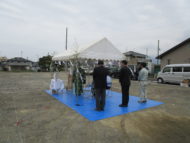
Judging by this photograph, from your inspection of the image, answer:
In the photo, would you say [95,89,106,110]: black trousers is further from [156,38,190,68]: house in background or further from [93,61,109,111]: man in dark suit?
[156,38,190,68]: house in background

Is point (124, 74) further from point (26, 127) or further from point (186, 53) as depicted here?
point (186, 53)

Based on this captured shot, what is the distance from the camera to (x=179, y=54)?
49.6ft

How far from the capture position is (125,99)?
445 cm

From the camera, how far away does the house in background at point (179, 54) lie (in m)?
14.4

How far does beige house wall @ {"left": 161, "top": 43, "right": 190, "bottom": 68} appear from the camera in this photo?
567 inches

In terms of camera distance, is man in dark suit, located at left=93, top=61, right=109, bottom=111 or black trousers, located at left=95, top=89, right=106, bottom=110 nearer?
man in dark suit, located at left=93, top=61, right=109, bottom=111

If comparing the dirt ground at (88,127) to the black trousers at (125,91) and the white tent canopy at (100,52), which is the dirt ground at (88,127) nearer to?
the black trousers at (125,91)

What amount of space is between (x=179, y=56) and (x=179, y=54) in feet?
0.77

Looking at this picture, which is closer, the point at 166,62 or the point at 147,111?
the point at 147,111

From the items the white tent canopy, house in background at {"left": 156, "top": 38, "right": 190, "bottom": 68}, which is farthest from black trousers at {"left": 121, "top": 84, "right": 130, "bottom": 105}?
house in background at {"left": 156, "top": 38, "right": 190, "bottom": 68}

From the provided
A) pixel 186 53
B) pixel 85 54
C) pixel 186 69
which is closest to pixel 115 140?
pixel 85 54

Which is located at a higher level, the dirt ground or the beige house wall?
the beige house wall

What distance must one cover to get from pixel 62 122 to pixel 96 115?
95cm

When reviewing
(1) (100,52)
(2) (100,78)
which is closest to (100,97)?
(2) (100,78)
